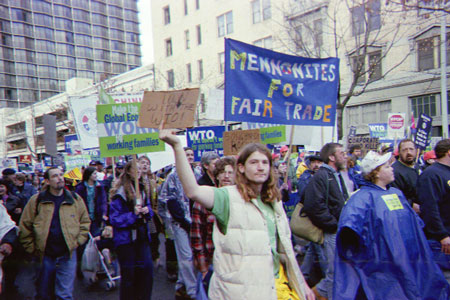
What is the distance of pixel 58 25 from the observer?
329 feet

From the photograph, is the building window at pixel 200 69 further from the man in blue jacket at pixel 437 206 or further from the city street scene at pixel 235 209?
the man in blue jacket at pixel 437 206

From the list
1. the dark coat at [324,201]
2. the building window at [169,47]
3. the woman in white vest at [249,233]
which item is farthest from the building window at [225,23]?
the woman in white vest at [249,233]

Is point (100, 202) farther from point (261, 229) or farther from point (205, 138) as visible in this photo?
point (261, 229)

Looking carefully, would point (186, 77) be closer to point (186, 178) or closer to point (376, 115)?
point (376, 115)

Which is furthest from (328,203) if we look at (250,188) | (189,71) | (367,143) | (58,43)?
(58,43)

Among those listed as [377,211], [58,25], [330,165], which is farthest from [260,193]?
[58,25]

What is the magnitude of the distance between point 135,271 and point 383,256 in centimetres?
262

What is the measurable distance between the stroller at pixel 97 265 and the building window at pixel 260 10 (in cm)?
2725

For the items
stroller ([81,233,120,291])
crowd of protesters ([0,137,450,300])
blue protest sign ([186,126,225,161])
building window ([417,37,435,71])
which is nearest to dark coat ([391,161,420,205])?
crowd of protesters ([0,137,450,300])

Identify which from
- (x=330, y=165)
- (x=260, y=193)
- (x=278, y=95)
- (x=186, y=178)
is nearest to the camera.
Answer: (x=186, y=178)

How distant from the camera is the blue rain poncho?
11.9 ft

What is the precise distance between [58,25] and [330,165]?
4189 inches

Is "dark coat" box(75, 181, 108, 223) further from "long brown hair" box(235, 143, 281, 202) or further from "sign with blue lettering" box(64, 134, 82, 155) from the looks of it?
"sign with blue lettering" box(64, 134, 82, 155)

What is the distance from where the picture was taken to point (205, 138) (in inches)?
383
